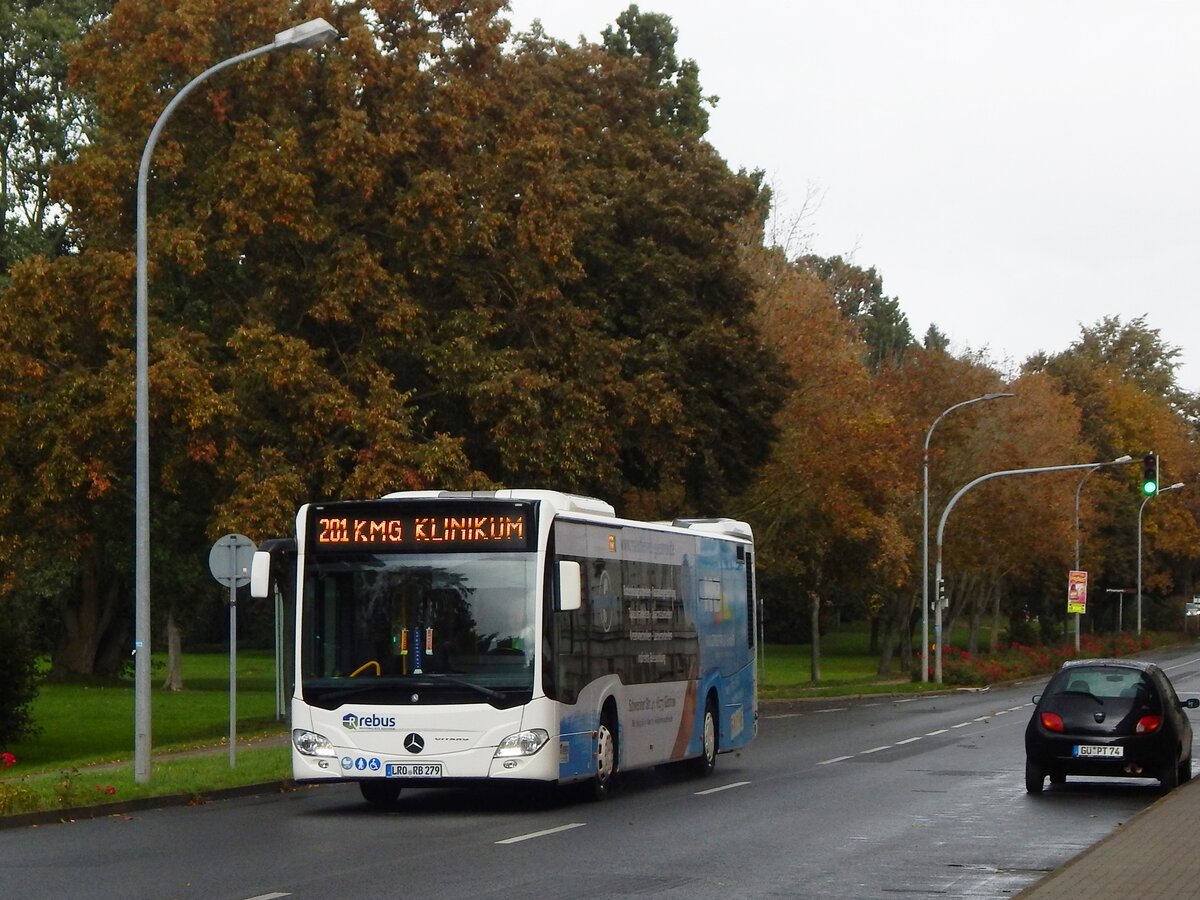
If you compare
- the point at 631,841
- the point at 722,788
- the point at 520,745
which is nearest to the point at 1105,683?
the point at 722,788

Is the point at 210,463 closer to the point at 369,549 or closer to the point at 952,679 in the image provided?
the point at 369,549

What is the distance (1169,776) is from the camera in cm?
2095

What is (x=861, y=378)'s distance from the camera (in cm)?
4931

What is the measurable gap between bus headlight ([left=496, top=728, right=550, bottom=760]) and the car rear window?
673 centimetres

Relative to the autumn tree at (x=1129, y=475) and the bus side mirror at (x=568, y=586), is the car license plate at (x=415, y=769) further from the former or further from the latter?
the autumn tree at (x=1129, y=475)

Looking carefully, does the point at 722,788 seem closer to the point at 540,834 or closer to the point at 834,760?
the point at 834,760

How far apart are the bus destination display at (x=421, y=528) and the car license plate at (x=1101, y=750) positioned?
22.5 feet

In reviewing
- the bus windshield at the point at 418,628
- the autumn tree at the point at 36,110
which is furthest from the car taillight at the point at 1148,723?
the autumn tree at the point at 36,110

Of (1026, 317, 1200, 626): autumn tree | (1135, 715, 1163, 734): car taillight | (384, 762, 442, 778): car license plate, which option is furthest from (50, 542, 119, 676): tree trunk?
(1026, 317, 1200, 626): autumn tree

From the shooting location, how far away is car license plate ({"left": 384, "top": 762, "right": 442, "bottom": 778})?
57.5ft

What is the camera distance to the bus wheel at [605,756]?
1923 cm

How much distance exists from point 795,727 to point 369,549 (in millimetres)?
19667

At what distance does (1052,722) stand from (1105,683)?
841 mm

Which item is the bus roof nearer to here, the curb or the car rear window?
the curb
